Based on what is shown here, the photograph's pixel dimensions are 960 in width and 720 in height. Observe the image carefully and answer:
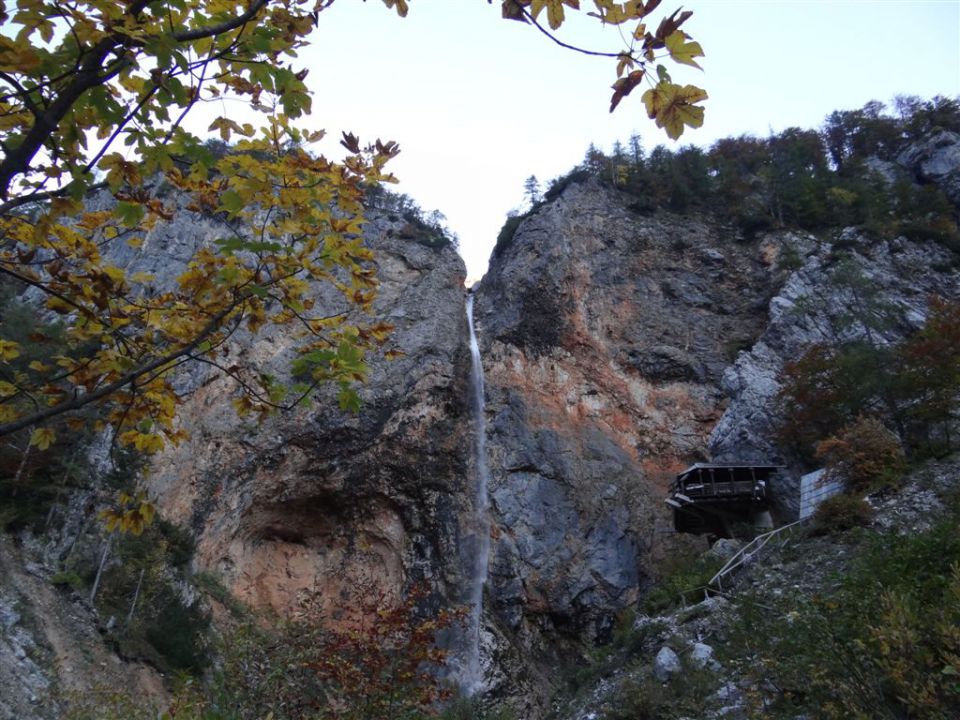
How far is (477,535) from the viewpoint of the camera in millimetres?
22188

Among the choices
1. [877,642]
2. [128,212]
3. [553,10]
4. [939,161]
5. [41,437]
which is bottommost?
[41,437]

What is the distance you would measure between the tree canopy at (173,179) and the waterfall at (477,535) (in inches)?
686

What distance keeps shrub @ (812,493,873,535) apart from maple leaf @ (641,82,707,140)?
12.9 metres

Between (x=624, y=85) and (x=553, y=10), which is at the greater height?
(x=553, y=10)

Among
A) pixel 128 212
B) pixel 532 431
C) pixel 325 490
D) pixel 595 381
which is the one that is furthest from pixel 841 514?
pixel 325 490

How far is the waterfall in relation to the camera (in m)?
19.7

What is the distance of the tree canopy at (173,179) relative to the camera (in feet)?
7.28

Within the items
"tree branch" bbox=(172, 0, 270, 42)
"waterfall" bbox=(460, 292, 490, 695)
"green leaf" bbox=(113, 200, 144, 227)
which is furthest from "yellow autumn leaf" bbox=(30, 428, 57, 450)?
"waterfall" bbox=(460, 292, 490, 695)

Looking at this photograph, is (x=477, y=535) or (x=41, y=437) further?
(x=477, y=535)

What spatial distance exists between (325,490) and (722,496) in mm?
11788

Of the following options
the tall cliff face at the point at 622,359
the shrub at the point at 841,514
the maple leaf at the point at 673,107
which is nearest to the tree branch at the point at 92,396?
the maple leaf at the point at 673,107

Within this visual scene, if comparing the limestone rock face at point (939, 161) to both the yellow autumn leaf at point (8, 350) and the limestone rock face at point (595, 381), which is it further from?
the yellow autumn leaf at point (8, 350)

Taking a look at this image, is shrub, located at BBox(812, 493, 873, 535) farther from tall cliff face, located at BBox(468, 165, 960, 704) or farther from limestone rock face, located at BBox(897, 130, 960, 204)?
limestone rock face, located at BBox(897, 130, 960, 204)

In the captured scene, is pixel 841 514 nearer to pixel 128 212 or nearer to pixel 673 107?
pixel 673 107
